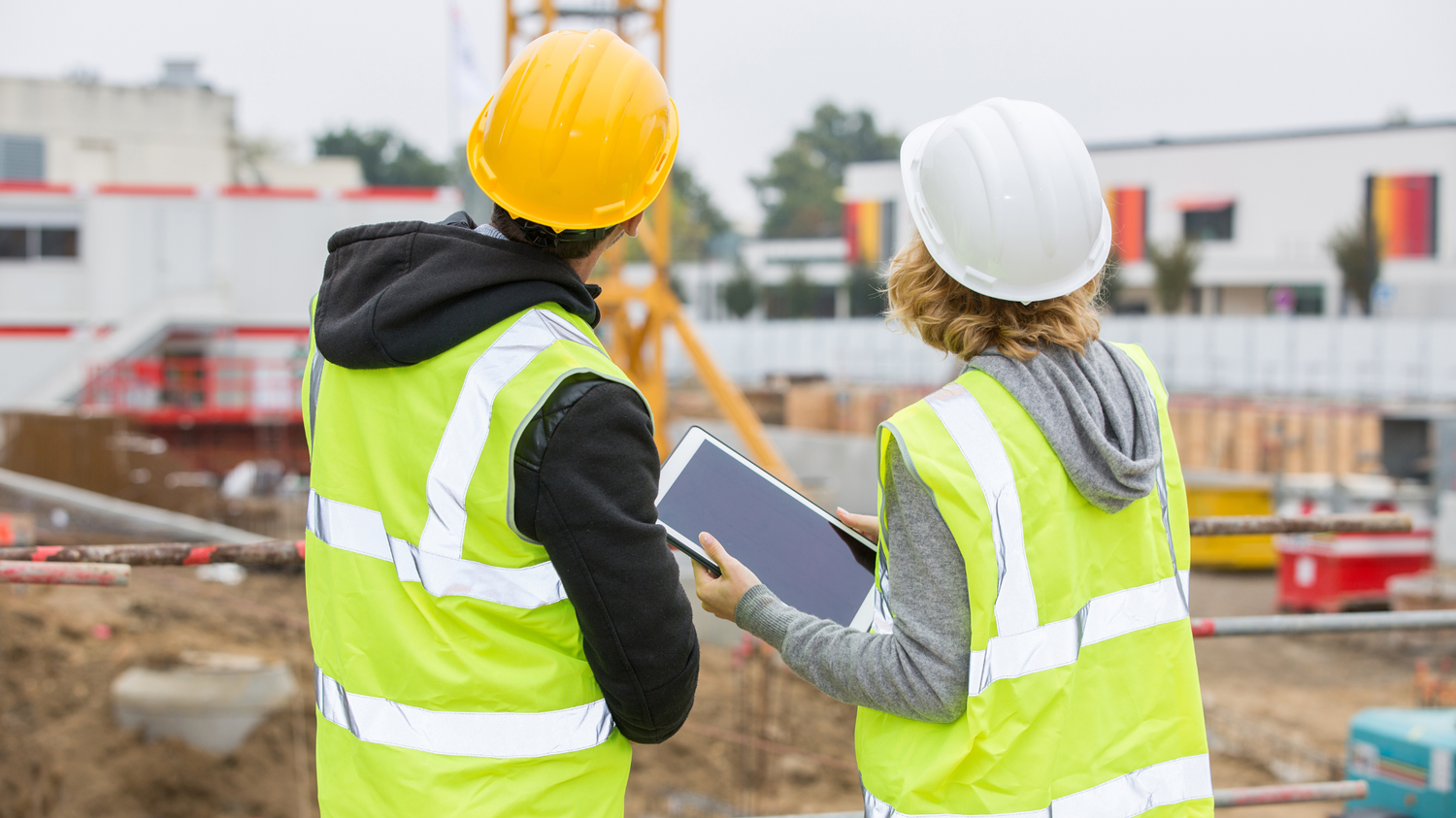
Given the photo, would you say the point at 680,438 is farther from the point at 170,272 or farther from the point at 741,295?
the point at 741,295

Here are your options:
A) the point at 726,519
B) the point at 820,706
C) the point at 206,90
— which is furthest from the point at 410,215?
the point at 726,519

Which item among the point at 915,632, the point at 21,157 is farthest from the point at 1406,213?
the point at 21,157

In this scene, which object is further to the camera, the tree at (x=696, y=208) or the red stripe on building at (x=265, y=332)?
the tree at (x=696, y=208)

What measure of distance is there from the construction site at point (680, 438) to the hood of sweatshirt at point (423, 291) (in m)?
0.22

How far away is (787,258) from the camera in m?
54.5

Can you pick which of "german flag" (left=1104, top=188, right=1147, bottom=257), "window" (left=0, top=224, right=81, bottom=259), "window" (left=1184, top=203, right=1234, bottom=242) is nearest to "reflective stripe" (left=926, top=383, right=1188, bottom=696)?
"window" (left=0, top=224, right=81, bottom=259)

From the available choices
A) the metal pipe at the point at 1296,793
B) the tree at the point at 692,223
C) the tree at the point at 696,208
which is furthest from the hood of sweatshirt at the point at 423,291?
the tree at the point at 696,208

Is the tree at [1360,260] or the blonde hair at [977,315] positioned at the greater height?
the blonde hair at [977,315]

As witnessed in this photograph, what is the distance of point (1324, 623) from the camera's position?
260 centimetres

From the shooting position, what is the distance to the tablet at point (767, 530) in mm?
1674

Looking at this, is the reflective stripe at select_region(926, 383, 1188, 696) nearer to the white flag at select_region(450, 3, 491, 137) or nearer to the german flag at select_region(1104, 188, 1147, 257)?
the white flag at select_region(450, 3, 491, 137)

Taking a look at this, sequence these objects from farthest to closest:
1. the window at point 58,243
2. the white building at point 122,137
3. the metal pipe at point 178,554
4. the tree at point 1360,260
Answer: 1. the tree at point 1360,260
2. the white building at point 122,137
3. the window at point 58,243
4. the metal pipe at point 178,554

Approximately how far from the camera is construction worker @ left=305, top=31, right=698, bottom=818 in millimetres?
1316

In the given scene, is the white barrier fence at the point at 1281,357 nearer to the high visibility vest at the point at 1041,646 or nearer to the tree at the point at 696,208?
the high visibility vest at the point at 1041,646
